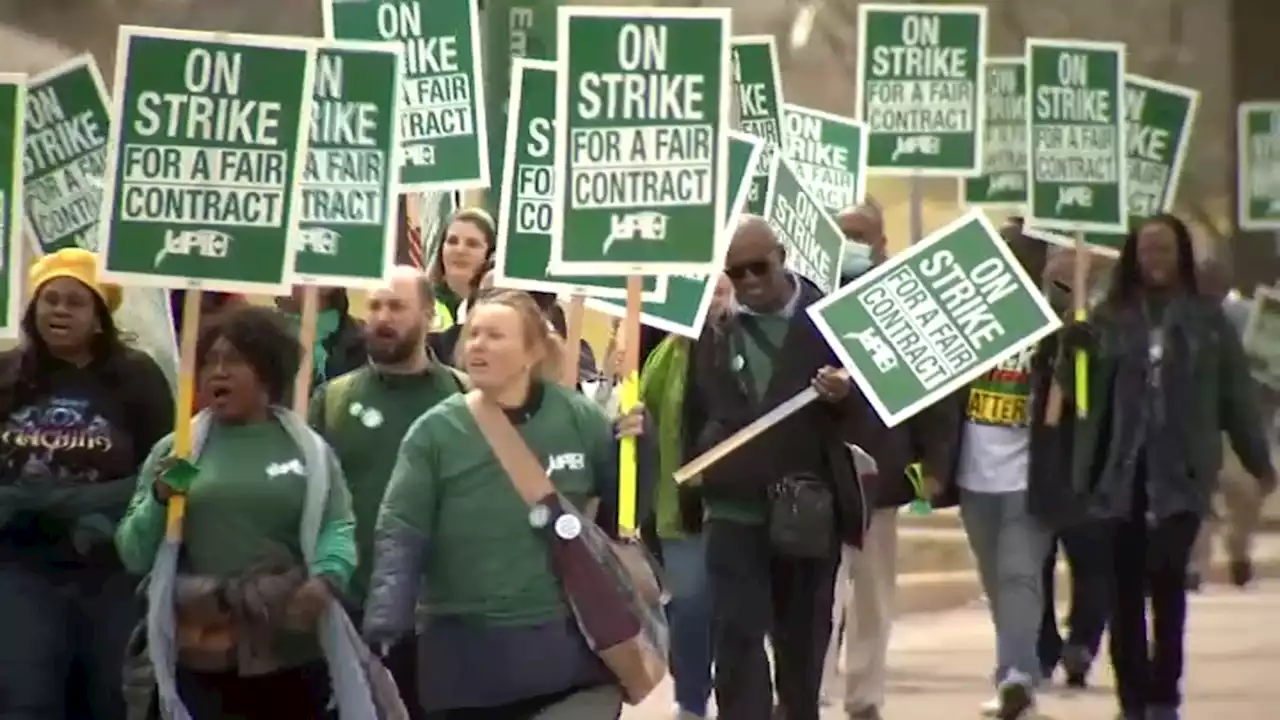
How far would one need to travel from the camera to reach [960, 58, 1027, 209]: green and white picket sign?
38.1 ft

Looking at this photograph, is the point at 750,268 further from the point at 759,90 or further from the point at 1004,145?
the point at 1004,145

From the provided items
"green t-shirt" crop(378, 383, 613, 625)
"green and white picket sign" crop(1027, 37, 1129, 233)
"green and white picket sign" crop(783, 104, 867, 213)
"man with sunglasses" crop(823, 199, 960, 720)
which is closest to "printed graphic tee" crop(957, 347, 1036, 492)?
"man with sunglasses" crop(823, 199, 960, 720)

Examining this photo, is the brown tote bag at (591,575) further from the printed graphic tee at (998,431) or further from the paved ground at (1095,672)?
the printed graphic tee at (998,431)

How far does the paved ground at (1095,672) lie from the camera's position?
10.5 meters

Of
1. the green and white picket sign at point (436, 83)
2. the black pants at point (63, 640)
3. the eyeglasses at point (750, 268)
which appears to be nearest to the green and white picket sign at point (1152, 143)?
the green and white picket sign at point (436, 83)

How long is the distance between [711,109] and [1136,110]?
423cm

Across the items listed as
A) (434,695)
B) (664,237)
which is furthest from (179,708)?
(664,237)

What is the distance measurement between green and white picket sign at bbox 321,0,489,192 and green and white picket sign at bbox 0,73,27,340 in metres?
1.67

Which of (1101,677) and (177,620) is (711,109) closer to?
(177,620)

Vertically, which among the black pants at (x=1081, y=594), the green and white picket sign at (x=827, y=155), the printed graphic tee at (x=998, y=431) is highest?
the green and white picket sign at (x=827, y=155)

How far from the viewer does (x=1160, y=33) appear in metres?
18.6

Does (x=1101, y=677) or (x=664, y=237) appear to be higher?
(x=664, y=237)

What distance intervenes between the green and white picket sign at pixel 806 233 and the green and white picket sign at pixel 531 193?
969 millimetres

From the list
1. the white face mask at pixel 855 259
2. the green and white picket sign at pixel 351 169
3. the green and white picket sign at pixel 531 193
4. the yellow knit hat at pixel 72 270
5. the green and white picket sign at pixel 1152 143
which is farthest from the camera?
the green and white picket sign at pixel 1152 143
